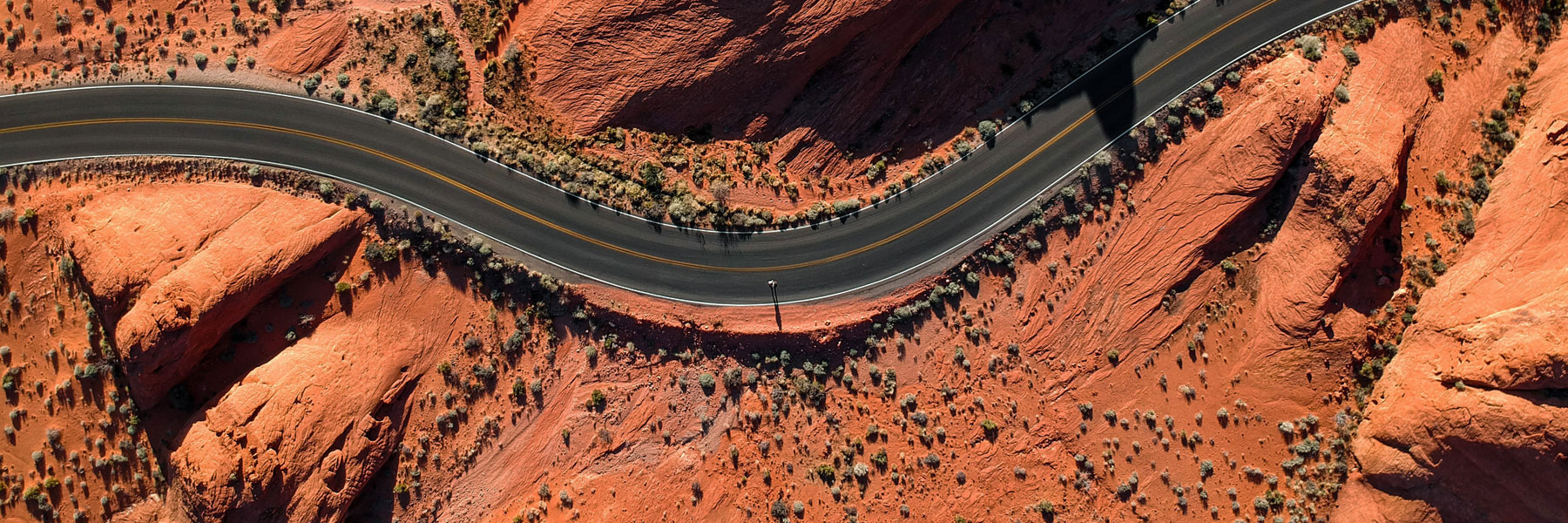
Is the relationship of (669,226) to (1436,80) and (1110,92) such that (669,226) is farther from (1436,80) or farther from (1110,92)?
(1436,80)

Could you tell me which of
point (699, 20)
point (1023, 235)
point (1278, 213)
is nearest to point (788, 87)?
point (699, 20)

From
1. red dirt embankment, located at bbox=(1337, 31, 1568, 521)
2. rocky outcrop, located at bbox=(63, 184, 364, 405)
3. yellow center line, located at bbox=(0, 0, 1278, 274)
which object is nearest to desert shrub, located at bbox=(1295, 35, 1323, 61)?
yellow center line, located at bbox=(0, 0, 1278, 274)

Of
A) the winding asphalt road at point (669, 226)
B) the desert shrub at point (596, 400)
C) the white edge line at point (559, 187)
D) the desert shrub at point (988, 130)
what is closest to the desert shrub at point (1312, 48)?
the winding asphalt road at point (669, 226)

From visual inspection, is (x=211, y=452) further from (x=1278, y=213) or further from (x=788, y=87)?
(x=1278, y=213)

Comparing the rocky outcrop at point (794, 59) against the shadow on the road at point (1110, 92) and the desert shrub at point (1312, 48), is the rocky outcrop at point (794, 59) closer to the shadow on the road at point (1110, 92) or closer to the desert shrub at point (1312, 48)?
the shadow on the road at point (1110, 92)

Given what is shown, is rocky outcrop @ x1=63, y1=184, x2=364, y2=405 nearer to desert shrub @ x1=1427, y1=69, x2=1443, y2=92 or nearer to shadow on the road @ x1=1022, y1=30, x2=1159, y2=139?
shadow on the road @ x1=1022, y1=30, x2=1159, y2=139
